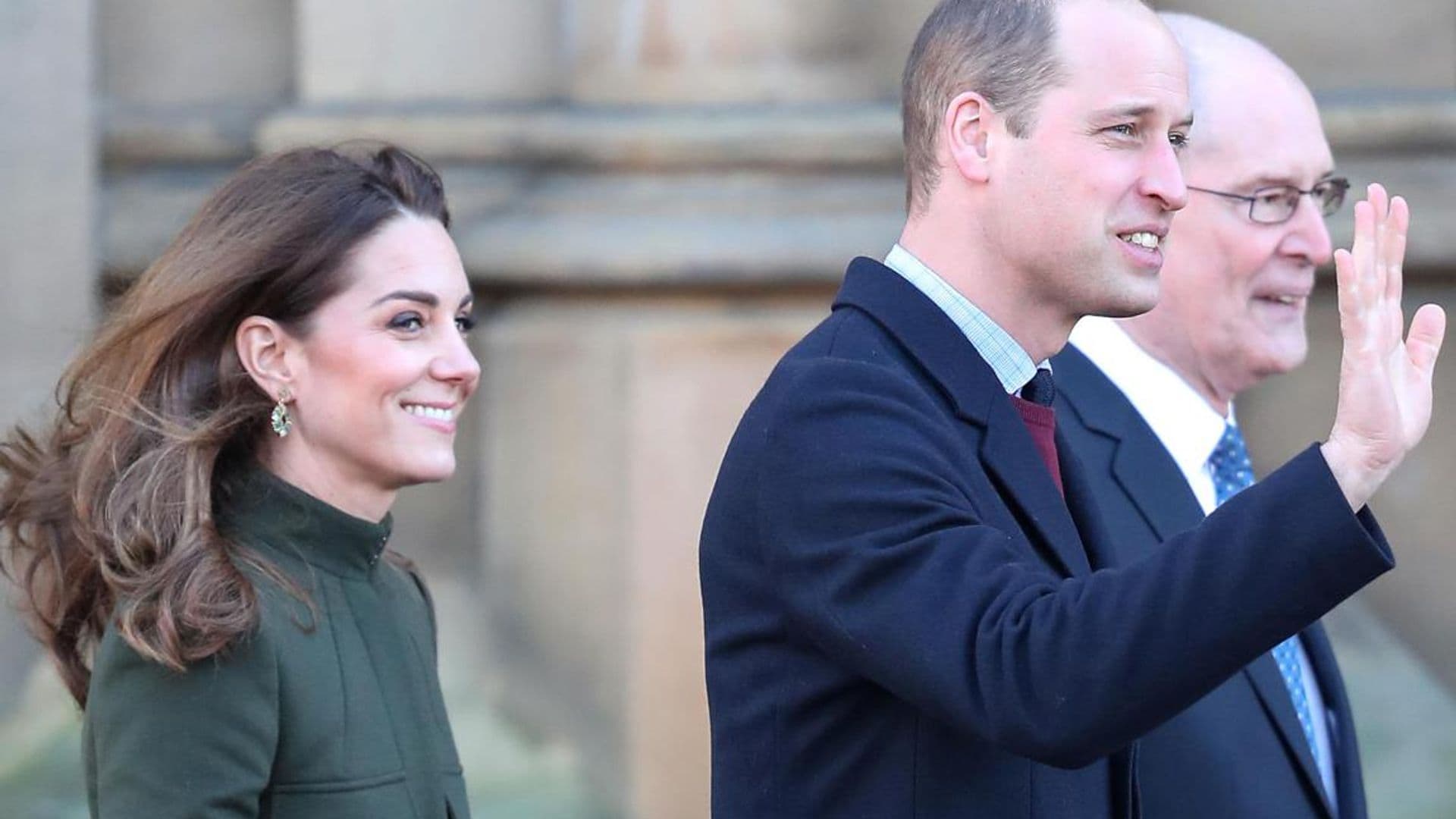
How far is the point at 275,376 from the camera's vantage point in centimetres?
243

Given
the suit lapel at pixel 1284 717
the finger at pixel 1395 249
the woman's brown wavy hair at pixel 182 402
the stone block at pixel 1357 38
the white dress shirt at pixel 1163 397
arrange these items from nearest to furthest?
the finger at pixel 1395 249 → the woman's brown wavy hair at pixel 182 402 → the suit lapel at pixel 1284 717 → the white dress shirt at pixel 1163 397 → the stone block at pixel 1357 38

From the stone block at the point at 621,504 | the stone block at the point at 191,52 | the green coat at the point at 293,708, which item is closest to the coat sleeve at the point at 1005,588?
the green coat at the point at 293,708

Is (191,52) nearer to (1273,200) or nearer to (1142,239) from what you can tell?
(1273,200)

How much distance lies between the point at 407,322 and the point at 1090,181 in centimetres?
90

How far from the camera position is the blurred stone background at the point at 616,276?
397 cm

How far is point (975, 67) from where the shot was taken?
2.05 m

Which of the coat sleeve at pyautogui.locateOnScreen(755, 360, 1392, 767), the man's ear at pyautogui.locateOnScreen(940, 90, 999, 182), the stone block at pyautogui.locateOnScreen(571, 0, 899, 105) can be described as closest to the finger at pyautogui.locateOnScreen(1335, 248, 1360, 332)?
the coat sleeve at pyautogui.locateOnScreen(755, 360, 1392, 767)

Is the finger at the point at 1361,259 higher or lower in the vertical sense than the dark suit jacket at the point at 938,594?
higher

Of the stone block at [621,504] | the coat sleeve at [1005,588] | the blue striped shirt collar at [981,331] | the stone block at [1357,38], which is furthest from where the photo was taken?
the stone block at [1357,38]

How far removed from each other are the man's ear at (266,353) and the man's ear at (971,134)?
0.86 metres

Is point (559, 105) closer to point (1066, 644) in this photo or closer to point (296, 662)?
point (296, 662)

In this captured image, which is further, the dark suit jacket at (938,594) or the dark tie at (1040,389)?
the dark tie at (1040,389)

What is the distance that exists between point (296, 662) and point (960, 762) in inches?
31.8

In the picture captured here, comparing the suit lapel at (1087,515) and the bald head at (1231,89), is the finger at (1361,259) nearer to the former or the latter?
the suit lapel at (1087,515)
